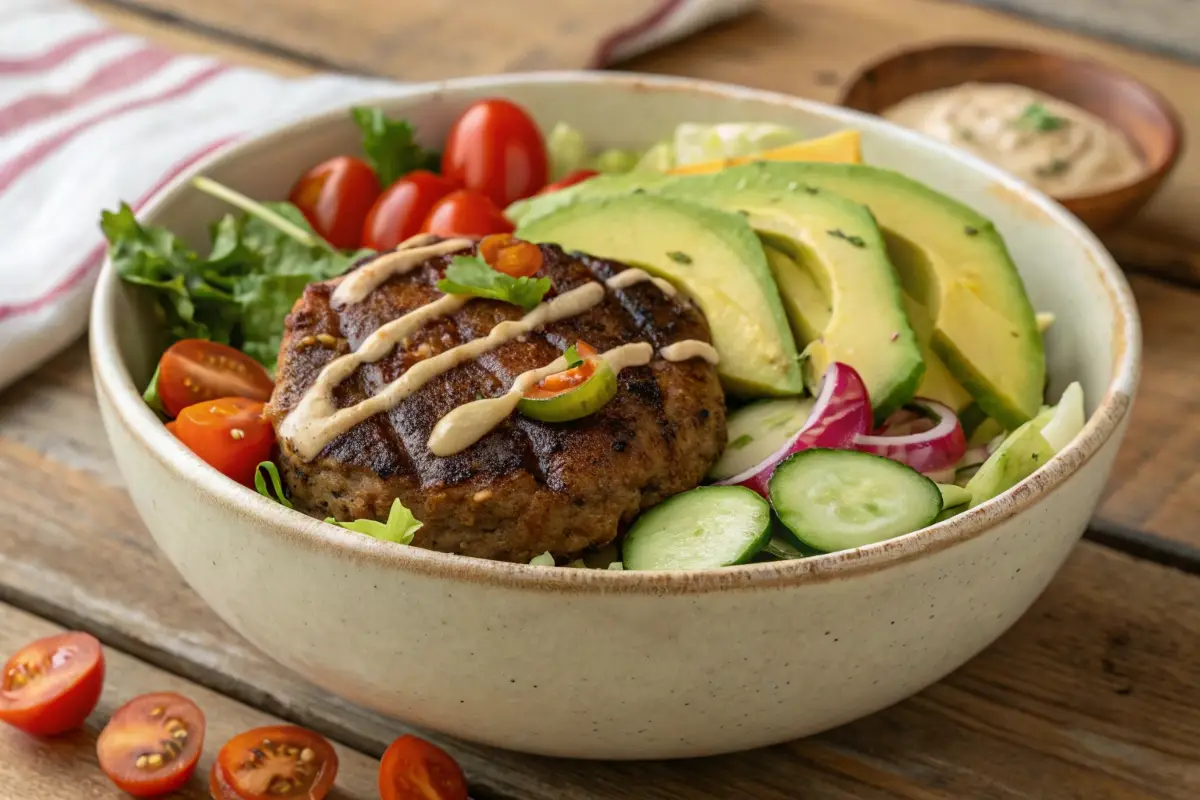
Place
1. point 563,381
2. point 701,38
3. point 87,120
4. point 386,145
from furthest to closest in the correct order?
point 701,38
point 87,120
point 386,145
point 563,381

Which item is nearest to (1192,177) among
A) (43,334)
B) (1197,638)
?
(1197,638)

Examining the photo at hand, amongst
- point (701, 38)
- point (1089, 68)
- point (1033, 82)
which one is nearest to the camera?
point (1089, 68)

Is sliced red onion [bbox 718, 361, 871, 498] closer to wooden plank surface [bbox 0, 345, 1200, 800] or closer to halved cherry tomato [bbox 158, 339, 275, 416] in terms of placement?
wooden plank surface [bbox 0, 345, 1200, 800]

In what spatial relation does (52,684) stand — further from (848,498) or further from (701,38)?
(701,38)

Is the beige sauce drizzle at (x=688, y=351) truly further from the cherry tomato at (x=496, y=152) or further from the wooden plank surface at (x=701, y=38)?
the wooden plank surface at (x=701, y=38)

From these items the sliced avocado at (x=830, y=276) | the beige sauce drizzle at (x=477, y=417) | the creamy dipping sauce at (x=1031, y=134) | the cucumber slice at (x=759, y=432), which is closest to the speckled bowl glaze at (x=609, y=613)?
the beige sauce drizzle at (x=477, y=417)

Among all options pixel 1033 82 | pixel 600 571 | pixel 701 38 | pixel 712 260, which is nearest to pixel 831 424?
pixel 712 260

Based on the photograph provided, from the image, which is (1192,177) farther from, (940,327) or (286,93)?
(286,93)

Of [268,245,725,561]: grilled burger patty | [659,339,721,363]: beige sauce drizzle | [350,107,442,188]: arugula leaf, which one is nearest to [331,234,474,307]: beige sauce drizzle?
[268,245,725,561]: grilled burger patty
